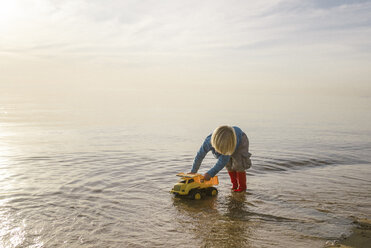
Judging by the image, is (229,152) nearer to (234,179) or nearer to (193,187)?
(193,187)

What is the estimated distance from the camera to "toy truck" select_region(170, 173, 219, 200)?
18.8 feet

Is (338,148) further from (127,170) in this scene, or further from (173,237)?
(173,237)

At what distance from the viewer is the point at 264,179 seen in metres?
7.47

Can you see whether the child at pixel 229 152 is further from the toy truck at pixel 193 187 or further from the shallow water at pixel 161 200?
the shallow water at pixel 161 200

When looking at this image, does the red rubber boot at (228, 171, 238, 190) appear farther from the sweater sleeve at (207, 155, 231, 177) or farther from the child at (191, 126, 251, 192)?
the sweater sleeve at (207, 155, 231, 177)

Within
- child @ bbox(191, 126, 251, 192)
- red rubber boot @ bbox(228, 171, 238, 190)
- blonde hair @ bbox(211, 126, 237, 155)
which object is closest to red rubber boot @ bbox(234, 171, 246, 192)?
child @ bbox(191, 126, 251, 192)

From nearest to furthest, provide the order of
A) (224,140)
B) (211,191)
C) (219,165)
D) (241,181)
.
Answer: (224,140)
(219,165)
(211,191)
(241,181)

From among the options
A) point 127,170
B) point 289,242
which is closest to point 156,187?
point 127,170

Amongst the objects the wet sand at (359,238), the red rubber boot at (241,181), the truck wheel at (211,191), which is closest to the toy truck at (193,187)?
the truck wheel at (211,191)

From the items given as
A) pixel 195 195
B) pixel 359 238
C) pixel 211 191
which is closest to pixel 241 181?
pixel 211 191

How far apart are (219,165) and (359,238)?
98.1 inches

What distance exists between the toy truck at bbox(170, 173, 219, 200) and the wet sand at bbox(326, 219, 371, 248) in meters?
2.46

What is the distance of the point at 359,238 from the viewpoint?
13.4ft

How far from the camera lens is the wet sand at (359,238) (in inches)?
153
